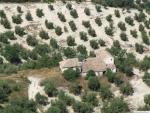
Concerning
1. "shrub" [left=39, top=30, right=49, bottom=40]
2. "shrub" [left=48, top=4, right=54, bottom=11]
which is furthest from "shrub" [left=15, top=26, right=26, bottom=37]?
"shrub" [left=48, top=4, right=54, bottom=11]

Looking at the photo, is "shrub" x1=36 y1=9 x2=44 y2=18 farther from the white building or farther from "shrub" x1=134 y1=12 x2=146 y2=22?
the white building

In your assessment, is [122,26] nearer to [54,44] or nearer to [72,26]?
[72,26]

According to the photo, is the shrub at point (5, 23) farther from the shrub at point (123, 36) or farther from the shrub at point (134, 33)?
the shrub at point (134, 33)

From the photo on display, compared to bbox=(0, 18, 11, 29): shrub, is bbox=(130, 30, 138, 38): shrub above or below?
below

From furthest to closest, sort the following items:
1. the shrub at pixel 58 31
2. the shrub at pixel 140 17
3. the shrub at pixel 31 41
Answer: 1. the shrub at pixel 140 17
2. the shrub at pixel 58 31
3. the shrub at pixel 31 41

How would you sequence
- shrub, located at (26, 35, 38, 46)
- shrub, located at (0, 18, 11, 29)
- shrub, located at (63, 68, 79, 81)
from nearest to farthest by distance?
shrub, located at (63, 68, 79, 81), shrub, located at (26, 35, 38, 46), shrub, located at (0, 18, 11, 29)

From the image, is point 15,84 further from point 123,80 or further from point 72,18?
point 72,18

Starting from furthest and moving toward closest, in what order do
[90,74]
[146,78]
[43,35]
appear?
[43,35] < [146,78] < [90,74]

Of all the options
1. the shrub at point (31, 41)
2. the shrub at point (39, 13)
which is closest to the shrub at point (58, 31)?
the shrub at point (39, 13)

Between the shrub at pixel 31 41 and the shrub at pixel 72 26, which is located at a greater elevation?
the shrub at pixel 72 26

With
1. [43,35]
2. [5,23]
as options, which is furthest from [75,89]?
[5,23]

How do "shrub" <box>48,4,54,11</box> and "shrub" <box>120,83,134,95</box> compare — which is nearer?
"shrub" <box>120,83,134,95</box>
